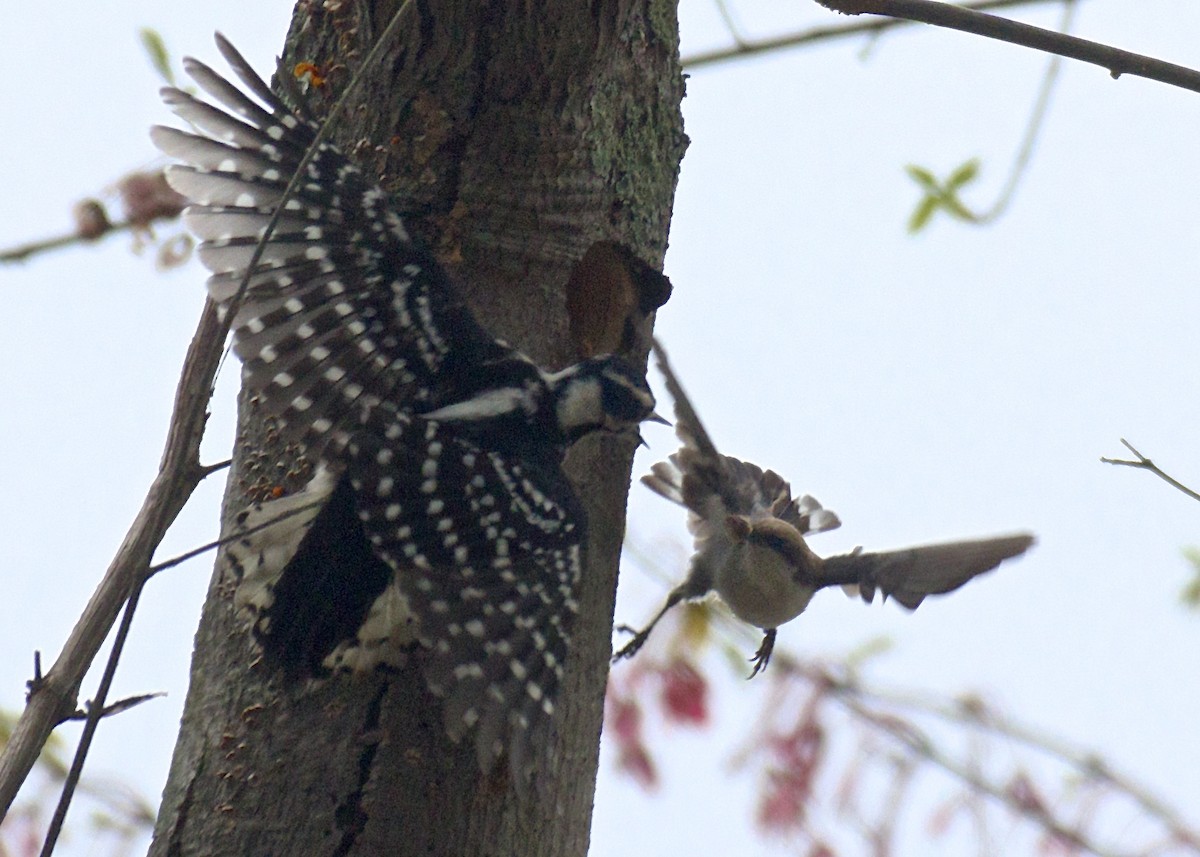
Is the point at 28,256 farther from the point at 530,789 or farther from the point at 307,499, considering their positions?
the point at 530,789

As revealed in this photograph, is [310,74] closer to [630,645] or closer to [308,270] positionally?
[308,270]

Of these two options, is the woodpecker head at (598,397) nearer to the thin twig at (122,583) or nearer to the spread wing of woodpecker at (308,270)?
the spread wing of woodpecker at (308,270)

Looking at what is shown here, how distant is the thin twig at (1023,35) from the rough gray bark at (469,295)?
0.73m

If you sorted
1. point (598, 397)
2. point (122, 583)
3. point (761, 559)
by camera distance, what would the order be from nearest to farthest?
1. point (122, 583)
2. point (598, 397)
3. point (761, 559)

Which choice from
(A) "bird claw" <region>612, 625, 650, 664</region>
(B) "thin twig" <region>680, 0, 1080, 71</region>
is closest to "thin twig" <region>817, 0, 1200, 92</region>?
(B) "thin twig" <region>680, 0, 1080, 71</region>

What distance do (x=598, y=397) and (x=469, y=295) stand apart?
0.98ft

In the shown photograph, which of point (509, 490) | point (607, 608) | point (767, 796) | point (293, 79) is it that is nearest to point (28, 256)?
point (293, 79)

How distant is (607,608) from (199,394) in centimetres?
107

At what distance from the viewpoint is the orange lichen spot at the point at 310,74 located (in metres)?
2.76

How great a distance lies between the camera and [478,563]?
239 cm

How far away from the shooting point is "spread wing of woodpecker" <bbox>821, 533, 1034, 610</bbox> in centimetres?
336

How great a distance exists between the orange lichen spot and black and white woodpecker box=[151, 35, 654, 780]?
8.4 inches

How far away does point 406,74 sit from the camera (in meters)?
2.65

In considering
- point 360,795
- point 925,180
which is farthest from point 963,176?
point 360,795
